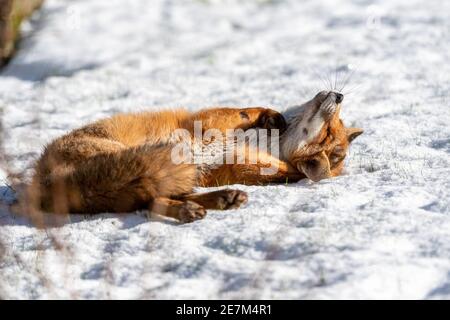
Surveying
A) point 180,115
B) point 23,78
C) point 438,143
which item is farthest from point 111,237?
point 23,78

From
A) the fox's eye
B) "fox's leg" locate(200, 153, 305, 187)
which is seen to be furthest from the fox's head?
"fox's leg" locate(200, 153, 305, 187)

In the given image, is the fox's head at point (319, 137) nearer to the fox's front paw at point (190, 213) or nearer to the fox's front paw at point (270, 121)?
the fox's front paw at point (270, 121)

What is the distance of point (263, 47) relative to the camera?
38.1 feet

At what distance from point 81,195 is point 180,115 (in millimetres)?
1856

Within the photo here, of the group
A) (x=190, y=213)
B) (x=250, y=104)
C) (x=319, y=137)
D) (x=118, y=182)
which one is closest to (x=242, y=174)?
(x=319, y=137)

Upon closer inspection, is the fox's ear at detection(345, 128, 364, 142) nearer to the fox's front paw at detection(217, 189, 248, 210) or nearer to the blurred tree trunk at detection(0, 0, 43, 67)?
the fox's front paw at detection(217, 189, 248, 210)

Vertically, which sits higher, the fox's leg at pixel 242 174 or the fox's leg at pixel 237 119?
the fox's leg at pixel 237 119

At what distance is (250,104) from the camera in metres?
8.92

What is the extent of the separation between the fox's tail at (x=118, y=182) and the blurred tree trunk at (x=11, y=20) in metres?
4.36

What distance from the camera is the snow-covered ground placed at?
14.4 ft

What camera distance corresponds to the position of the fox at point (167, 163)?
516 centimetres

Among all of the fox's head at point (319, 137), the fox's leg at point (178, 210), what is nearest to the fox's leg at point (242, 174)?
the fox's head at point (319, 137)

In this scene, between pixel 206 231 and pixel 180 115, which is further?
pixel 180 115
